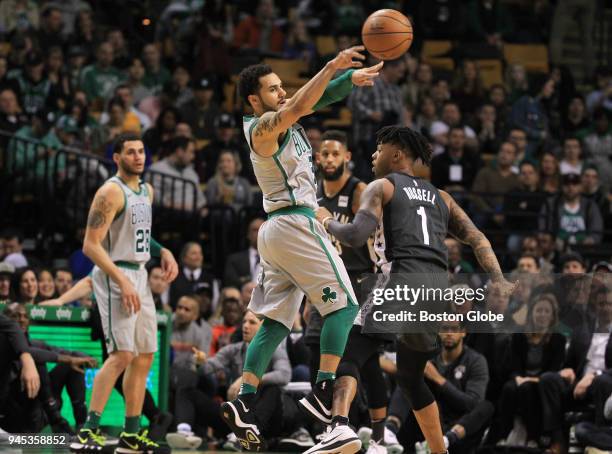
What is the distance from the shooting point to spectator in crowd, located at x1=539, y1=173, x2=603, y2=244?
51.4ft

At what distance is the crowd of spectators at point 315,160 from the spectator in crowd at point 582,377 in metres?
0.02

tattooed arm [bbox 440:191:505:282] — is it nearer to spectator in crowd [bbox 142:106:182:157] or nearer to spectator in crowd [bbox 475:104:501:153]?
spectator in crowd [bbox 142:106:182:157]

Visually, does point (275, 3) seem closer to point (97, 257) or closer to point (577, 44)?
point (577, 44)

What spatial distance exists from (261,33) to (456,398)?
10121mm

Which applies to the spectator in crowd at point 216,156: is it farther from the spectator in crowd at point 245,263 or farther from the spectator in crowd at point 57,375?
the spectator in crowd at point 57,375

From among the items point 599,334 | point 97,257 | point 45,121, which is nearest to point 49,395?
point 97,257

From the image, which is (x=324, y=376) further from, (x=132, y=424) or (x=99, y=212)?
(x=99, y=212)

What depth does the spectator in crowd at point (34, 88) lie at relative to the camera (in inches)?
645

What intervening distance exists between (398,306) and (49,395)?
3.91m

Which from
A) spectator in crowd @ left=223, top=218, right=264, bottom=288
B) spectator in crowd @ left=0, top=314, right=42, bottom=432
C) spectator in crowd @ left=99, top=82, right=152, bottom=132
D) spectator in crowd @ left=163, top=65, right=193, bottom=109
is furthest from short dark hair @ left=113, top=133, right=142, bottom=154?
spectator in crowd @ left=163, top=65, right=193, bottom=109

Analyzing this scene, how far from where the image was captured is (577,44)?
21922 millimetres

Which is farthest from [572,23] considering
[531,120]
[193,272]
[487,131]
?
[193,272]

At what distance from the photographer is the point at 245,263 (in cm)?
1459

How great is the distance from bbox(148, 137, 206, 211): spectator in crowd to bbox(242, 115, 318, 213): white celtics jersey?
24.5 feet
